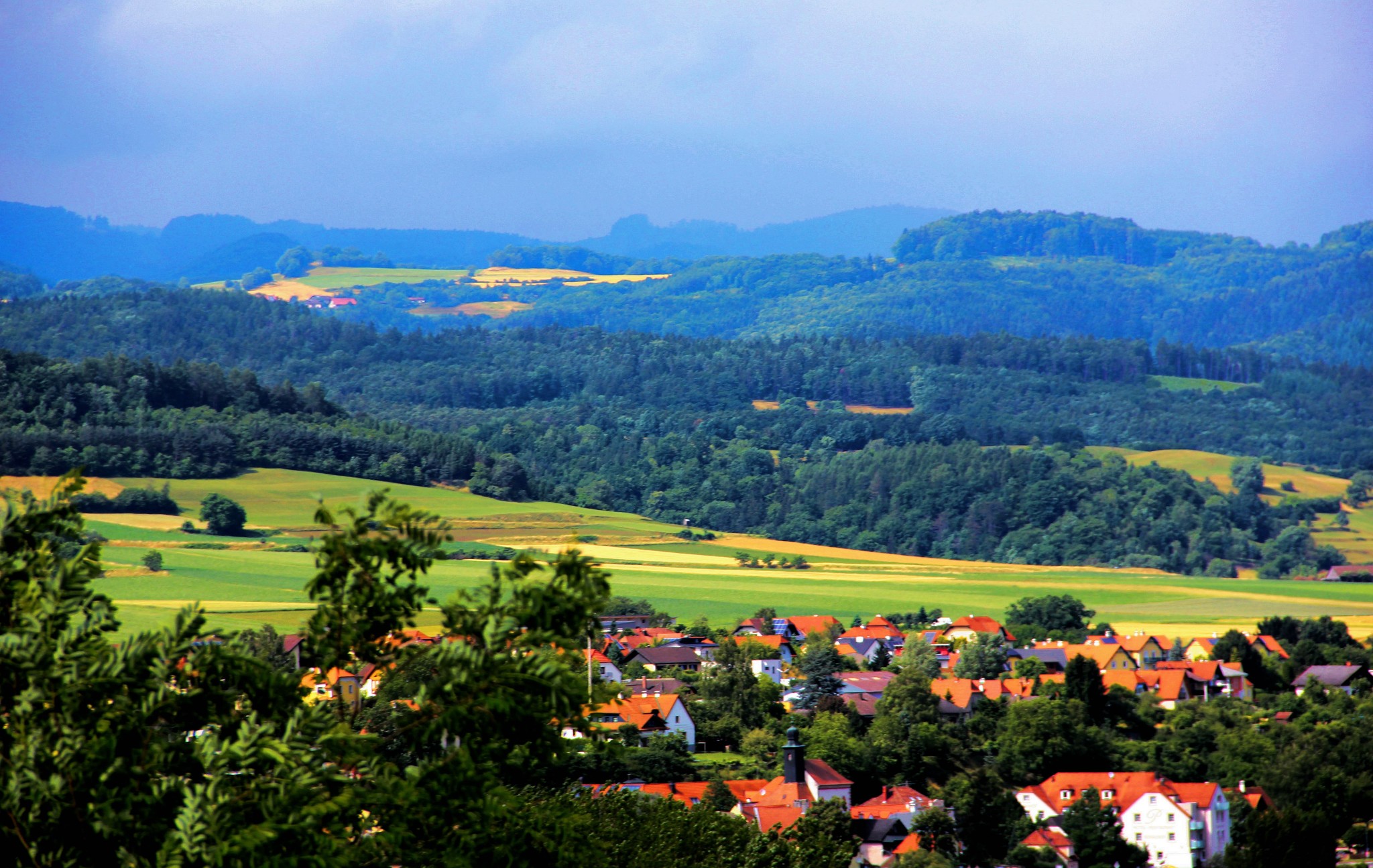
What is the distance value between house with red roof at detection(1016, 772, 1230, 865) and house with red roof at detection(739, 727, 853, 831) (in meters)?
6.28

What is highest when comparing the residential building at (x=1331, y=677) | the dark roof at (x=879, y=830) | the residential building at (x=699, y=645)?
the residential building at (x=699, y=645)

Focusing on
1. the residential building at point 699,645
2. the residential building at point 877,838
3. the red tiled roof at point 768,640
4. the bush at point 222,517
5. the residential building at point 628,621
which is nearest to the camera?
the residential building at point 877,838

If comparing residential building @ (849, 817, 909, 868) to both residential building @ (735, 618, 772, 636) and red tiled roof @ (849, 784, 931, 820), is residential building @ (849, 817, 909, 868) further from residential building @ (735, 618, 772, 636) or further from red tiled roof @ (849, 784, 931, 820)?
residential building @ (735, 618, 772, 636)

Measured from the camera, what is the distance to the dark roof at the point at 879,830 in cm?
4625

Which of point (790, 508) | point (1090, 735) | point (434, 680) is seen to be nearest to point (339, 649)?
point (434, 680)

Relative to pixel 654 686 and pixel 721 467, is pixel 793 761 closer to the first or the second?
pixel 654 686

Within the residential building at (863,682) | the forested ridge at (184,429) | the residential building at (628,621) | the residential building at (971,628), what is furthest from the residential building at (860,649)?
the forested ridge at (184,429)

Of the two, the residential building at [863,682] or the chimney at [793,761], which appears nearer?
the chimney at [793,761]

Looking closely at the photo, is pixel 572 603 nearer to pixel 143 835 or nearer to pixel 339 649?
pixel 339 649

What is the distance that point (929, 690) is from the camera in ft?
191

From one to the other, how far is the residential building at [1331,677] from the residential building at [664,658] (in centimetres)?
2549

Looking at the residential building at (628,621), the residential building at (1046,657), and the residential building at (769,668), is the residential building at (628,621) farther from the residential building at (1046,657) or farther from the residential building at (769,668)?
the residential building at (1046,657)

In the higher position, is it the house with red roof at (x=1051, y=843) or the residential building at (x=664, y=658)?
the residential building at (x=664, y=658)

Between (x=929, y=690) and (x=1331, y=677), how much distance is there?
75.4 feet
